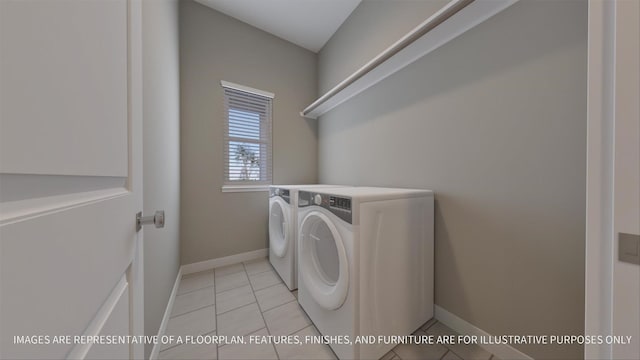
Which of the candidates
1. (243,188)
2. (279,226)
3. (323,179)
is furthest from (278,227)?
(323,179)

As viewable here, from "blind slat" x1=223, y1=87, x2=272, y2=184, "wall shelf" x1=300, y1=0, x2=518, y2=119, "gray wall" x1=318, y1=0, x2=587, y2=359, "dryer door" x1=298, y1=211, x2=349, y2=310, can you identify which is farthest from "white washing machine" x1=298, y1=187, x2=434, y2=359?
"blind slat" x1=223, y1=87, x2=272, y2=184

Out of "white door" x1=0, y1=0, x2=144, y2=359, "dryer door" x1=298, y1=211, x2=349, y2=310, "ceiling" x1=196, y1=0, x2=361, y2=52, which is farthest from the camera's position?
"ceiling" x1=196, y1=0, x2=361, y2=52

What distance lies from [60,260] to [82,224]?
0.07 m

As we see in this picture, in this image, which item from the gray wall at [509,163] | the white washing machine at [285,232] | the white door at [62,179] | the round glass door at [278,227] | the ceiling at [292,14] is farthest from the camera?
the ceiling at [292,14]

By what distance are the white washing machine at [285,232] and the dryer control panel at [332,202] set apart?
233mm

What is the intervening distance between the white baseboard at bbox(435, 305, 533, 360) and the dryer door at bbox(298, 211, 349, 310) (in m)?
0.80

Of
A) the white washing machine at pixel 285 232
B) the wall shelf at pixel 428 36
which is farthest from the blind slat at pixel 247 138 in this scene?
the wall shelf at pixel 428 36

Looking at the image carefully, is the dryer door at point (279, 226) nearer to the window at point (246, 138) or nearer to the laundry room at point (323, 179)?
the laundry room at point (323, 179)

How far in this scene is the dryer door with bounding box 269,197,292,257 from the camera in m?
1.86

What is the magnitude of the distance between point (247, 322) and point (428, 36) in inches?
89.6

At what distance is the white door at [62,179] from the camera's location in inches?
8.0

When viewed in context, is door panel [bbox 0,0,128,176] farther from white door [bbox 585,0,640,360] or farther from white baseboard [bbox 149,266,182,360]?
white baseboard [bbox 149,266,182,360]

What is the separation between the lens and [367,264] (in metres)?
1.06

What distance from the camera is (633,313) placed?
16.8 inches
